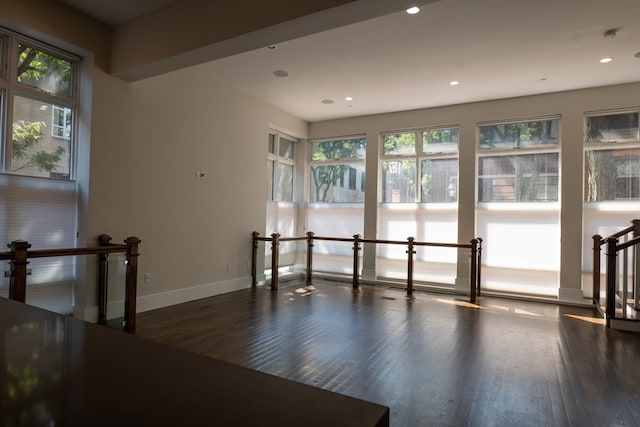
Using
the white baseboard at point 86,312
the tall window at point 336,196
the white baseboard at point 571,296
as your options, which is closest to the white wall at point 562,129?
the white baseboard at point 571,296

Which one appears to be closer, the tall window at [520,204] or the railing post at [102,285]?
the railing post at [102,285]

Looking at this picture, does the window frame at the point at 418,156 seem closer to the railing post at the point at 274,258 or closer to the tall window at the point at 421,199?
the tall window at the point at 421,199

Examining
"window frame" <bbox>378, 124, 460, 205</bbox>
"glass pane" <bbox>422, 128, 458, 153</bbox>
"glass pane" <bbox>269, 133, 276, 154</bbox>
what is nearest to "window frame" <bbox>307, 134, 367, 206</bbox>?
"window frame" <bbox>378, 124, 460, 205</bbox>

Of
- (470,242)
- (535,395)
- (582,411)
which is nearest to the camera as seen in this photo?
(582,411)

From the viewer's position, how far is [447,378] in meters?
3.04

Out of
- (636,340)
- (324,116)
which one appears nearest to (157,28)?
(324,116)

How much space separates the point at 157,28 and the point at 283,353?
374 cm

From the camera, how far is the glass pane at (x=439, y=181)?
7199 mm

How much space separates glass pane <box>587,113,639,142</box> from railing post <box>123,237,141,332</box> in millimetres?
7218

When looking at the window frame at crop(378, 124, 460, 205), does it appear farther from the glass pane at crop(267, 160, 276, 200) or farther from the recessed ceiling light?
the recessed ceiling light

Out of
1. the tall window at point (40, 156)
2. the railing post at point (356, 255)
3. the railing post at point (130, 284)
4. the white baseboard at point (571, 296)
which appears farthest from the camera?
the railing post at point (356, 255)

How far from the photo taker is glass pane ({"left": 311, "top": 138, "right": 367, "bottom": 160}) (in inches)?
323

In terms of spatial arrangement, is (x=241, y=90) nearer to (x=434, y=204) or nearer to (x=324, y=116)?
(x=324, y=116)

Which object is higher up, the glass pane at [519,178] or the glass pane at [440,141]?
the glass pane at [440,141]
